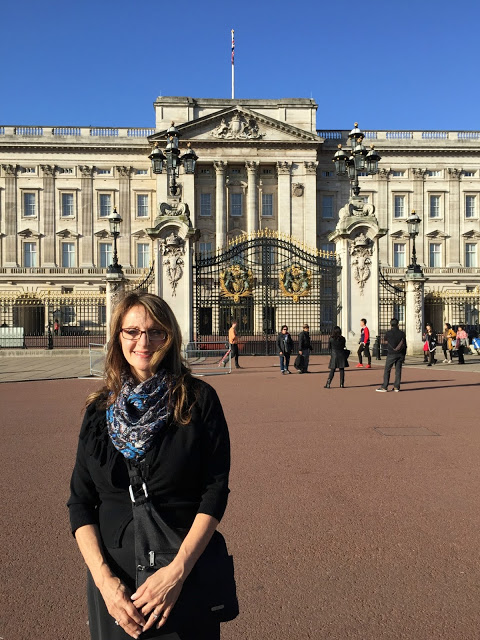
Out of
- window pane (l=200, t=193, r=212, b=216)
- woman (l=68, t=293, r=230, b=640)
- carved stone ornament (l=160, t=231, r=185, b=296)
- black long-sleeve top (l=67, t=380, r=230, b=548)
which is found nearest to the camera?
woman (l=68, t=293, r=230, b=640)

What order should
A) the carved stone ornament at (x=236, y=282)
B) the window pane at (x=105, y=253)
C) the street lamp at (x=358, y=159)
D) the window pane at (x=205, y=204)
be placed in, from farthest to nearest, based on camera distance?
1. the window pane at (x=105, y=253)
2. the window pane at (x=205, y=204)
3. the carved stone ornament at (x=236, y=282)
4. the street lamp at (x=358, y=159)

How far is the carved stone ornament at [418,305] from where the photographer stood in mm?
21391

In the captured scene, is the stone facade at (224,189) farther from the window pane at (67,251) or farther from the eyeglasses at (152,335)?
the eyeglasses at (152,335)

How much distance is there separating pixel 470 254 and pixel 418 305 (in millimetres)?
38635

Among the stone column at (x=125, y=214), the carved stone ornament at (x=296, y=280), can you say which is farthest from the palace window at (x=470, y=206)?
the carved stone ornament at (x=296, y=280)

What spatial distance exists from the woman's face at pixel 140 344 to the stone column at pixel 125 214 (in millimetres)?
52352

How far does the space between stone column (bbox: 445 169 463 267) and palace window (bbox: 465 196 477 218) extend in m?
0.91

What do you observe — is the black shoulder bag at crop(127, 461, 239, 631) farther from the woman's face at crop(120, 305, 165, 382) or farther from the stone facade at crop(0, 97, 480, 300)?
the stone facade at crop(0, 97, 480, 300)

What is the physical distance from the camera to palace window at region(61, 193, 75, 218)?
177 feet

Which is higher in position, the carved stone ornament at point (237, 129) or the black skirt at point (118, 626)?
the carved stone ornament at point (237, 129)

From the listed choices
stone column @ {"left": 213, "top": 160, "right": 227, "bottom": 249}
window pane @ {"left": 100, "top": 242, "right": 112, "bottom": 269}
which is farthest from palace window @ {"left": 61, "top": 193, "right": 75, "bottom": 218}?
stone column @ {"left": 213, "top": 160, "right": 227, "bottom": 249}

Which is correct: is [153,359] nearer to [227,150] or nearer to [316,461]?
[316,461]

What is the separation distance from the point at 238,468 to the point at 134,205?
50855mm

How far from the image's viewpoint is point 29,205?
176ft
